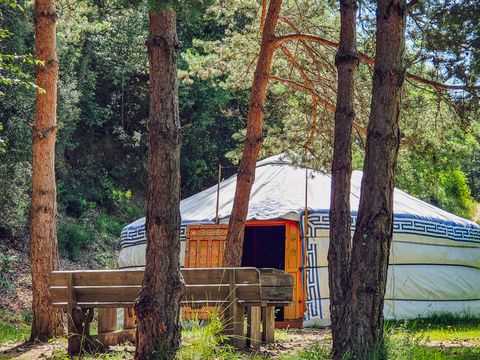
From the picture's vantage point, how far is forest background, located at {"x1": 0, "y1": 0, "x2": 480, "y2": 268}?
6.10 meters

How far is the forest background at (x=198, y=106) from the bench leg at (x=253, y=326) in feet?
6.45

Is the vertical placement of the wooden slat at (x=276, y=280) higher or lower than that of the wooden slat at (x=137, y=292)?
higher

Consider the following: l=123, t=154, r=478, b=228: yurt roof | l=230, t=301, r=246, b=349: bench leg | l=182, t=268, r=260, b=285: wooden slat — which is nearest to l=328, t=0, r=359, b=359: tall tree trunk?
l=182, t=268, r=260, b=285: wooden slat

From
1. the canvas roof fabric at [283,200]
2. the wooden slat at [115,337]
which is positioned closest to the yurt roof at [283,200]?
the canvas roof fabric at [283,200]

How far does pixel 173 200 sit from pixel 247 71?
14.5 ft

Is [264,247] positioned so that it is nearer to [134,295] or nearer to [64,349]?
[64,349]

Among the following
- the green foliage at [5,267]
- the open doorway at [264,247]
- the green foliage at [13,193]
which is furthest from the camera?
the green foliage at [13,193]

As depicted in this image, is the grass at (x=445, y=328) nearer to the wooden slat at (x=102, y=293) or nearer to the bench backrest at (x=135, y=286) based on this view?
the bench backrest at (x=135, y=286)

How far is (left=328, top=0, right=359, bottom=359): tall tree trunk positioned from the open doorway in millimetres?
6195

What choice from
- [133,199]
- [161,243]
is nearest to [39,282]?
[161,243]

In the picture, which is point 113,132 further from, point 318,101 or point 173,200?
point 173,200

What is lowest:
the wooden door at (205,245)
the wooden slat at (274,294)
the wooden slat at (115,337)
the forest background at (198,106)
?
the wooden slat at (115,337)

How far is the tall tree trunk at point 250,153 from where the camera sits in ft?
23.5

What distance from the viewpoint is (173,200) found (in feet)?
13.3
